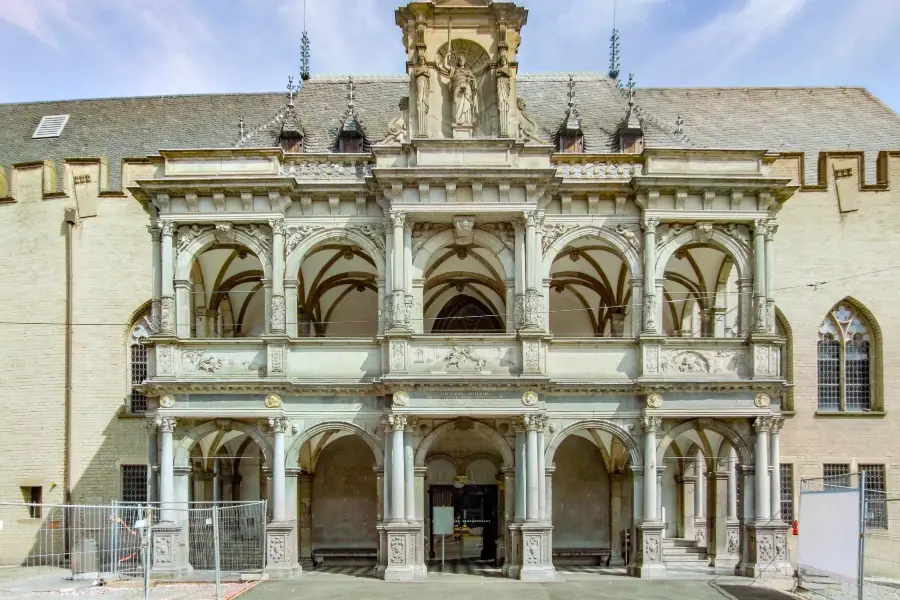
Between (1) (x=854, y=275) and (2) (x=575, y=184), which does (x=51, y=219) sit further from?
(1) (x=854, y=275)

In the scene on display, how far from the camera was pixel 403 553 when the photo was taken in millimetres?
24031

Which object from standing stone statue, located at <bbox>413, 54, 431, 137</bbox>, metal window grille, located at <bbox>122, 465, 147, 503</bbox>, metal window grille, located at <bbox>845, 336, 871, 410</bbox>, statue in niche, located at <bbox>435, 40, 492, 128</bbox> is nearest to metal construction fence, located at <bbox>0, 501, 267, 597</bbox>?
metal window grille, located at <bbox>122, 465, 147, 503</bbox>

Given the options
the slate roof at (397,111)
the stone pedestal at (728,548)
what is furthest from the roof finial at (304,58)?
the stone pedestal at (728,548)

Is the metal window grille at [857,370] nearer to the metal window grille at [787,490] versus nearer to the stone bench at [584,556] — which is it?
the metal window grille at [787,490]

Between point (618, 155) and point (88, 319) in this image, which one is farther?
point (88, 319)

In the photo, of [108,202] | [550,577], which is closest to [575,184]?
[550,577]

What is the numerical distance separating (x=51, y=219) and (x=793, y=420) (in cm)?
2238

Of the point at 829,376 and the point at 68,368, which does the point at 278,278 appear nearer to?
the point at 68,368

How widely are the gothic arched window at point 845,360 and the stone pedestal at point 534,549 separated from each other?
34.2 ft

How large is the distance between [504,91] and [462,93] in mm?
1082

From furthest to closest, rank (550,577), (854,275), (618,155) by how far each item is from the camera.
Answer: (854,275) < (618,155) < (550,577)

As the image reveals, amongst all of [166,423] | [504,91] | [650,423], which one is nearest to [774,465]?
[650,423]

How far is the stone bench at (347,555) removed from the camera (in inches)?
1131

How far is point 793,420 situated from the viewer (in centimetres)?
2955
